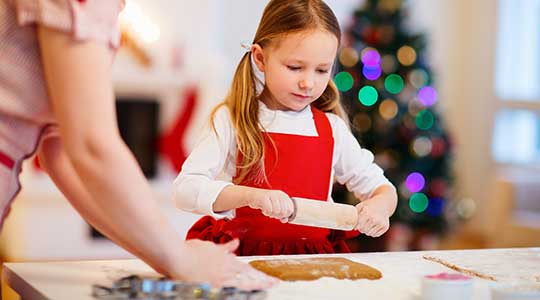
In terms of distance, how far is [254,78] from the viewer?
1937mm

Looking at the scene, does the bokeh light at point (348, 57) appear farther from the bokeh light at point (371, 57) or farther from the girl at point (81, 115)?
the girl at point (81, 115)

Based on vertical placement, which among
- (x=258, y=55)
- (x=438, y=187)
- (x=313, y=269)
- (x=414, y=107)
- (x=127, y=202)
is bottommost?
(x=438, y=187)

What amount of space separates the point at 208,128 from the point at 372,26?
360cm

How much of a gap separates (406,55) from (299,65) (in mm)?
3586

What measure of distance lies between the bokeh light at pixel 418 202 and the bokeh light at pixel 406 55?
72 centimetres

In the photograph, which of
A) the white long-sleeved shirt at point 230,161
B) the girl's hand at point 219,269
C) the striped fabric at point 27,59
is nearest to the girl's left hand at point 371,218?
the white long-sleeved shirt at point 230,161

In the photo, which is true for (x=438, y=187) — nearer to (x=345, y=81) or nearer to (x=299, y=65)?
(x=345, y=81)

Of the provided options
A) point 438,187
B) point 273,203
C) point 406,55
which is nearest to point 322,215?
point 273,203

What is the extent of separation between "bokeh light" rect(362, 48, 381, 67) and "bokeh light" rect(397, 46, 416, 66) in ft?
0.46

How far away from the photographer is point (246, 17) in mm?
5652

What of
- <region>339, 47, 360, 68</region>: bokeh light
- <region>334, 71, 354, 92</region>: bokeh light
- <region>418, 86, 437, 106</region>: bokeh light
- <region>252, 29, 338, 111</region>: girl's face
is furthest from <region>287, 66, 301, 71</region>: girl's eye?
<region>418, 86, 437, 106</region>: bokeh light

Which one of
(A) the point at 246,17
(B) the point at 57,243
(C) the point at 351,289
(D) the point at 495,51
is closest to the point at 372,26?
(A) the point at 246,17

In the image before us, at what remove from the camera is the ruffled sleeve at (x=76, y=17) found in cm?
127

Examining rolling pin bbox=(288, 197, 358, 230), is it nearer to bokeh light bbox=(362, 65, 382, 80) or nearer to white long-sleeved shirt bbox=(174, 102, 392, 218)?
white long-sleeved shirt bbox=(174, 102, 392, 218)
